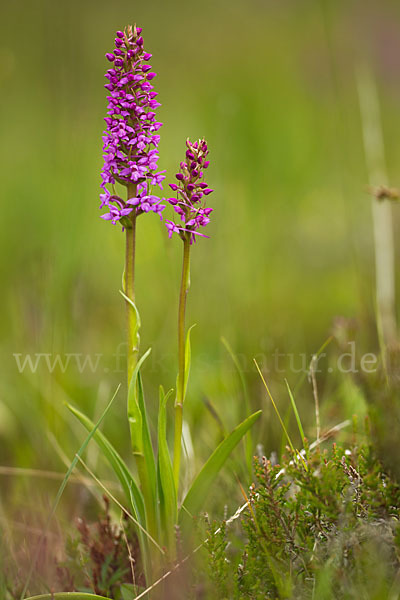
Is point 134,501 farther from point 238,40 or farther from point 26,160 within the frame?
point 238,40

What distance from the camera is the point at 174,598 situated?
127cm

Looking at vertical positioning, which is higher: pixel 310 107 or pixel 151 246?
pixel 310 107

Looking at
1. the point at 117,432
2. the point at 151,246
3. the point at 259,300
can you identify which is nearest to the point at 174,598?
the point at 117,432

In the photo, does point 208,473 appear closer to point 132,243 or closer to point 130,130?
point 132,243

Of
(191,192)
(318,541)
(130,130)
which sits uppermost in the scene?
(130,130)

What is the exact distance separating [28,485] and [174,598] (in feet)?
4.33

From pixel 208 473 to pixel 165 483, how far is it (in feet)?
0.42

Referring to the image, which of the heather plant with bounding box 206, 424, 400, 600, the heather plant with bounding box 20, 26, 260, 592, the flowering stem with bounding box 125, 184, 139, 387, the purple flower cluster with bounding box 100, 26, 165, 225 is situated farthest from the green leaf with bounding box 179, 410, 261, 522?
the purple flower cluster with bounding box 100, 26, 165, 225

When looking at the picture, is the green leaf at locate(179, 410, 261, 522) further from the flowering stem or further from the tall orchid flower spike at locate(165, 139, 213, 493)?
the flowering stem

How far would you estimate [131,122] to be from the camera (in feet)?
5.14

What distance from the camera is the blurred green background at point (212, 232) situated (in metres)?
2.80

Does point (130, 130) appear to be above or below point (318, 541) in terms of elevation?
above

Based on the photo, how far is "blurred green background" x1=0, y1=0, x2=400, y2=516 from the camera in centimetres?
280

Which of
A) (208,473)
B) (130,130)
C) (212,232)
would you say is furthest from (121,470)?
(212,232)
